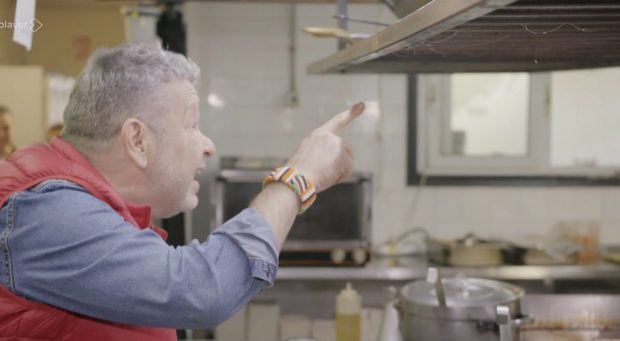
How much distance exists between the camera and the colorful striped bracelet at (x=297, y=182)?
54.2 inches

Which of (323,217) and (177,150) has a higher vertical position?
(177,150)

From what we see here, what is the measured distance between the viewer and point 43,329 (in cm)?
131

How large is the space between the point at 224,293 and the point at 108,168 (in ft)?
1.37

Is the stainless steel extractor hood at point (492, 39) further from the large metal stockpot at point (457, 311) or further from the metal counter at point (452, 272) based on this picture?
the metal counter at point (452, 272)

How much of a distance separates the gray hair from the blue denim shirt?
19 centimetres

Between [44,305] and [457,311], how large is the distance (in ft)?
3.41

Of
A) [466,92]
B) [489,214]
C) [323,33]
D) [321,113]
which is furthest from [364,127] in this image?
[323,33]

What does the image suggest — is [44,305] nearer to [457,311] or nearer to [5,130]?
[457,311]

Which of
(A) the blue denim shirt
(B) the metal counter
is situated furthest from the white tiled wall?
(A) the blue denim shirt

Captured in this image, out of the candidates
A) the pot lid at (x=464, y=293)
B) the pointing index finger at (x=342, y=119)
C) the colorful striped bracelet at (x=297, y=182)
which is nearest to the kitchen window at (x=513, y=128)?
the pot lid at (x=464, y=293)

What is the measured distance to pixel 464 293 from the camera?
2.03 m

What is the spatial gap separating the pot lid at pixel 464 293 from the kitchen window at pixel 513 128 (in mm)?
2282

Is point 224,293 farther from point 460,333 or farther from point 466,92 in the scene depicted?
point 466,92

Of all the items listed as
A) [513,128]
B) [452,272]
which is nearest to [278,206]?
[452,272]
